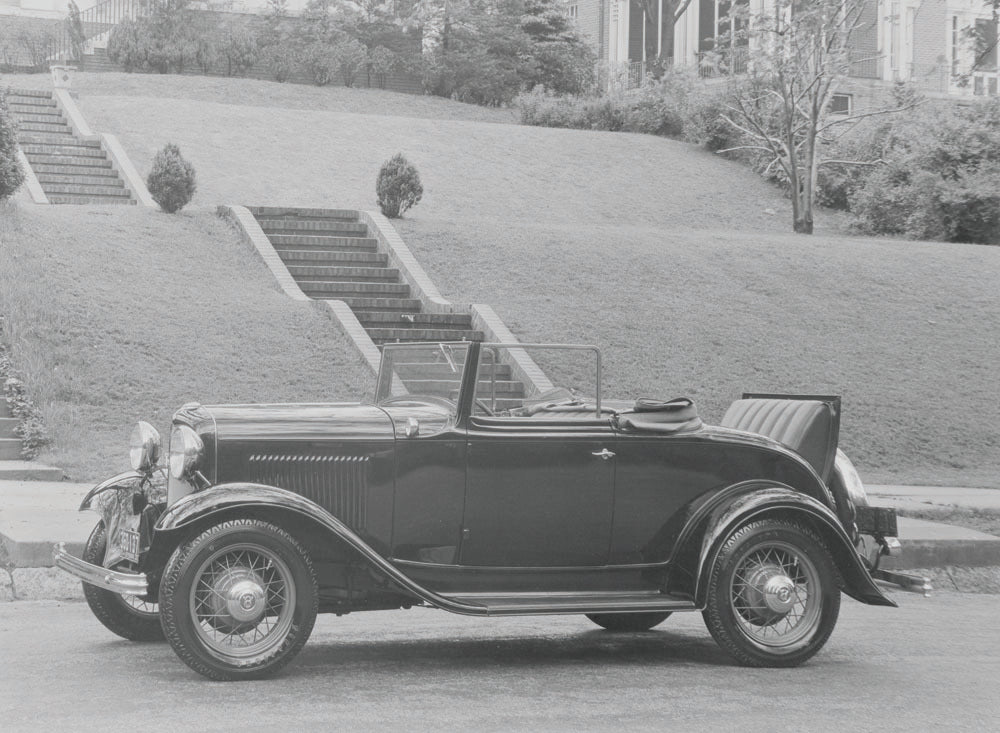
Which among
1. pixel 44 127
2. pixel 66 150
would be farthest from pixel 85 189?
pixel 44 127

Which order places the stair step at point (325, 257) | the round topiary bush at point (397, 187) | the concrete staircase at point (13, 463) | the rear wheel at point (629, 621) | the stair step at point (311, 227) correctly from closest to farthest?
the rear wheel at point (629, 621) < the concrete staircase at point (13, 463) < the stair step at point (325, 257) < the stair step at point (311, 227) < the round topiary bush at point (397, 187)

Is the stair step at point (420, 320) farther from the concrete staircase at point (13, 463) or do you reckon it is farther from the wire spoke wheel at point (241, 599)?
the wire spoke wheel at point (241, 599)

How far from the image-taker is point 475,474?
625cm

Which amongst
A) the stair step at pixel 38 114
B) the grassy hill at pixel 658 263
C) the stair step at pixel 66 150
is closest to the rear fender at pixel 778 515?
the grassy hill at pixel 658 263

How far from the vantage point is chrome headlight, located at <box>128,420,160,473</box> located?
626 centimetres

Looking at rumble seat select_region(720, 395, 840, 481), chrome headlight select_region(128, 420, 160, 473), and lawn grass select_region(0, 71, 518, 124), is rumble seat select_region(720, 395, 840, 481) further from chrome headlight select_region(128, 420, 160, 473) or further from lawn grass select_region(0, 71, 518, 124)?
lawn grass select_region(0, 71, 518, 124)

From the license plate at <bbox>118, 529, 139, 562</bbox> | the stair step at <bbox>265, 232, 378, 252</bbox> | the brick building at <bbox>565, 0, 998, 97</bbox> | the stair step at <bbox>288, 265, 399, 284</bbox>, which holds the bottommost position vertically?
the license plate at <bbox>118, 529, 139, 562</bbox>

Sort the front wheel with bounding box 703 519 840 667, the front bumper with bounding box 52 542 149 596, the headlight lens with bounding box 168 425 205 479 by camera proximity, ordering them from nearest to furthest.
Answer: the front bumper with bounding box 52 542 149 596 → the headlight lens with bounding box 168 425 205 479 → the front wheel with bounding box 703 519 840 667

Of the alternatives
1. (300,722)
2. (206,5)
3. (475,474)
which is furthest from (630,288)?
(206,5)

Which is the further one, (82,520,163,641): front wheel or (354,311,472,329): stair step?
(354,311,472,329): stair step

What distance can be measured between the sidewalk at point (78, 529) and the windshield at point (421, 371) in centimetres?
229

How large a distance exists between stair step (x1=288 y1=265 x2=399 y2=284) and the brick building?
19268 millimetres

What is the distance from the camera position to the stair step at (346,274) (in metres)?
18.5

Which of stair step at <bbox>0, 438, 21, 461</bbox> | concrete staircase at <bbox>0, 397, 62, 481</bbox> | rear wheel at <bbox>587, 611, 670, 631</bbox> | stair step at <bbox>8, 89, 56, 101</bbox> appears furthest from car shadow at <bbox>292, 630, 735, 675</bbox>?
stair step at <bbox>8, 89, 56, 101</bbox>
